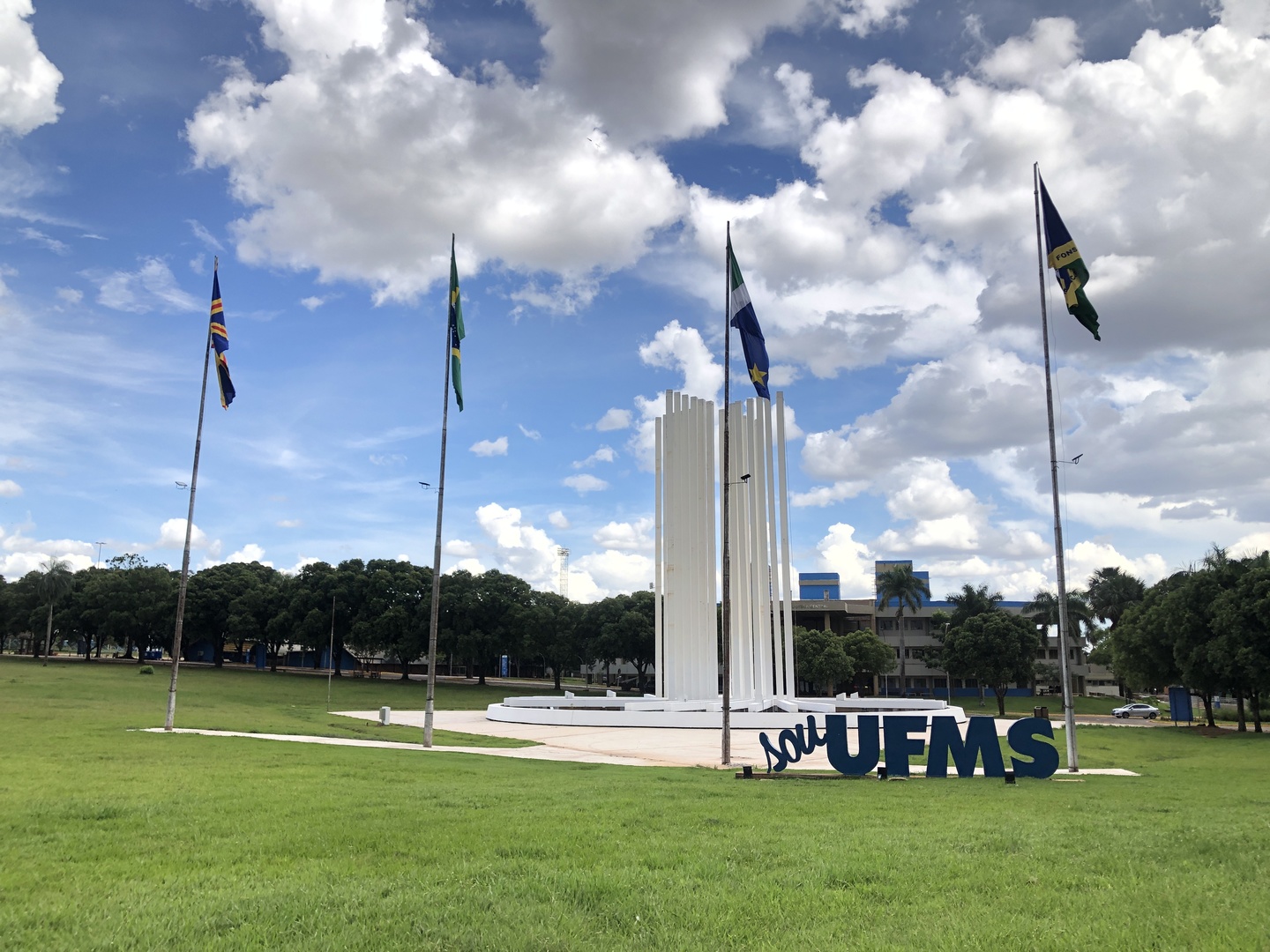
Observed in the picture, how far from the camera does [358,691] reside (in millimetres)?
61625

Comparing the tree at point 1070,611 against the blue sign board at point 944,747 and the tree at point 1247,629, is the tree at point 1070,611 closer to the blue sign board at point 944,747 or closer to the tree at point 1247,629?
the tree at point 1247,629

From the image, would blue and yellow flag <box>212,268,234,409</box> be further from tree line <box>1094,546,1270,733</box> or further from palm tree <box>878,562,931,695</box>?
palm tree <box>878,562,931,695</box>

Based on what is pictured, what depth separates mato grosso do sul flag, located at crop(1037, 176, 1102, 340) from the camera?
22125 millimetres

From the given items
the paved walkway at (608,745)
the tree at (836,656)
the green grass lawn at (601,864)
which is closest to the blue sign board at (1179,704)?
the paved walkway at (608,745)

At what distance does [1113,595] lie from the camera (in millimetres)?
79938

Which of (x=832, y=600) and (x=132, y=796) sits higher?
(x=832, y=600)

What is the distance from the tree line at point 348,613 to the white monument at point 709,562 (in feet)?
101

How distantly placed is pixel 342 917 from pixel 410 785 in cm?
802

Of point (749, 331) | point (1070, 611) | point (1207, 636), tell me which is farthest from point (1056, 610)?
point (749, 331)

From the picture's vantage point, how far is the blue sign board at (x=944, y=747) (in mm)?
17578

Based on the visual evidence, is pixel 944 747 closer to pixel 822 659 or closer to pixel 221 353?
pixel 221 353

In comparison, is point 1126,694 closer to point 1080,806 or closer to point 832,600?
point 832,600

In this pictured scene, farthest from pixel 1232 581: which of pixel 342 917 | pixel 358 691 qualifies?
pixel 358 691

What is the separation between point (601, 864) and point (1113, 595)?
274 feet
